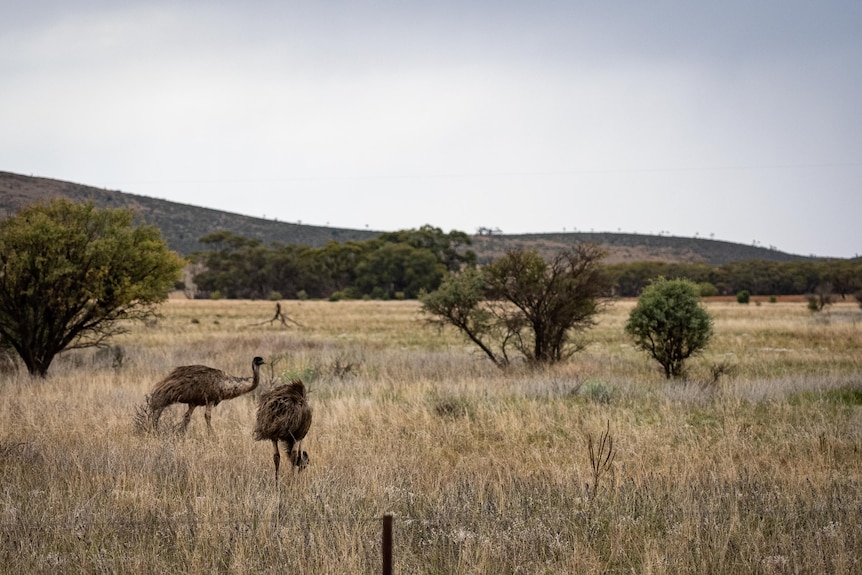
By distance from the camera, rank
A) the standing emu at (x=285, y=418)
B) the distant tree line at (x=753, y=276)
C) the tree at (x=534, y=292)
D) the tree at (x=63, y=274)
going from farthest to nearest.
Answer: the distant tree line at (x=753, y=276) < the tree at (x=534, y=292) < the tree at (x=63, y=274) < the standing emu at (x=285, y=418)

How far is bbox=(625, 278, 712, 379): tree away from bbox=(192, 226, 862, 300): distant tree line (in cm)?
6161

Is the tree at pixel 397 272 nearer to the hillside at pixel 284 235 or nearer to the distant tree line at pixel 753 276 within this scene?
the hillside at pixel 284 235

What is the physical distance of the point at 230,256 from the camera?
87.1 meters

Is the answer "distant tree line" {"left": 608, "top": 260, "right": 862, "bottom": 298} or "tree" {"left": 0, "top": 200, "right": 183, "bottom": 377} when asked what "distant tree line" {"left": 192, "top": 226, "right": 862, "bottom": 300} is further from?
"tree" {"left": 0, "top": 200, "right": 183, "bottom": 377}

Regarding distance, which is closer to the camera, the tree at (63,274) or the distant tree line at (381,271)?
the tree at (63,274)

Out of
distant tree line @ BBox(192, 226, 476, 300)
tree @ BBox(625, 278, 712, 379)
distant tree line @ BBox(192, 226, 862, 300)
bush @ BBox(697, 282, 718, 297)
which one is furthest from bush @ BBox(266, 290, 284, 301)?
tree @ BBox(625, 278, 712, 379)

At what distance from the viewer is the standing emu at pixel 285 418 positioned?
6895 millimetres

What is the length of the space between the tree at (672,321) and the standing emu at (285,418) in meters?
11.0

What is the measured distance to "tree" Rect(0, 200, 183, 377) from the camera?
51.8 feet

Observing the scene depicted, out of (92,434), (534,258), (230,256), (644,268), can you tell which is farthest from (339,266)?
(92,434)

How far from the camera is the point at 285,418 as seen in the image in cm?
688

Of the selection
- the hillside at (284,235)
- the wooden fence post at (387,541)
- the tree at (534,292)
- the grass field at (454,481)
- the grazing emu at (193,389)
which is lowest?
the grass field at (454,481)

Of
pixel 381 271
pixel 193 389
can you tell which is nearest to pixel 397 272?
pixel 381 271

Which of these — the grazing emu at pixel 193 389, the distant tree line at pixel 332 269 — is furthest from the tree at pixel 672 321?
the distant tree line at pixel 332 269
